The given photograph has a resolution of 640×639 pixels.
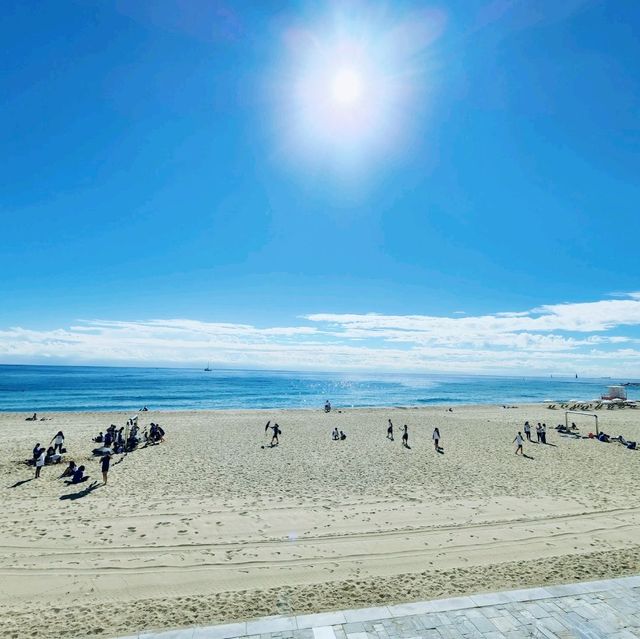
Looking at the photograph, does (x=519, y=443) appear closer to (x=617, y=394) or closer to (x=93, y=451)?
(x=93, y=451)

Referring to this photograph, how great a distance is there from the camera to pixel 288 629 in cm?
636

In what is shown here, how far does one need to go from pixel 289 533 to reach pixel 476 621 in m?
5.56

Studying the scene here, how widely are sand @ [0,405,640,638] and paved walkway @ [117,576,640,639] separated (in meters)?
0.59

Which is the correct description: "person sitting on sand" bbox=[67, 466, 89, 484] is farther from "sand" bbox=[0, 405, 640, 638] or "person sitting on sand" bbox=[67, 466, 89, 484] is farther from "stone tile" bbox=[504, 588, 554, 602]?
"stone tile" bbox=[504, 588, 554, 602]

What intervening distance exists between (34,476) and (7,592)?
33.5 feet

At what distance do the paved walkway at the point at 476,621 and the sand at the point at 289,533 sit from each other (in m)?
0.59

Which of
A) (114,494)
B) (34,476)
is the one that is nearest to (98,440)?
(34,476)

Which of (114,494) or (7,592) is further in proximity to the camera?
(114,494)

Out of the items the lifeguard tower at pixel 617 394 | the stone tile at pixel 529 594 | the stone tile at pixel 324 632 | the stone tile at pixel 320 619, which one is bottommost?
the stone tile at pixel 320 619

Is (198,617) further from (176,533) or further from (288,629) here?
(176,533)

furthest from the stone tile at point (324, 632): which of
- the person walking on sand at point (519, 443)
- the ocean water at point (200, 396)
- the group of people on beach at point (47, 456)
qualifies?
the ocean water at point (200, 396)

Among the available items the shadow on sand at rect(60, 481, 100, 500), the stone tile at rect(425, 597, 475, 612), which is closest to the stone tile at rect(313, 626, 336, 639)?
the stone tile at rect(425, 597, 475, 612)

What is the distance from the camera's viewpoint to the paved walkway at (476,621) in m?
6.20

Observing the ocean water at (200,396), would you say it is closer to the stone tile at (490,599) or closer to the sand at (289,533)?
the sand at (289,533)
